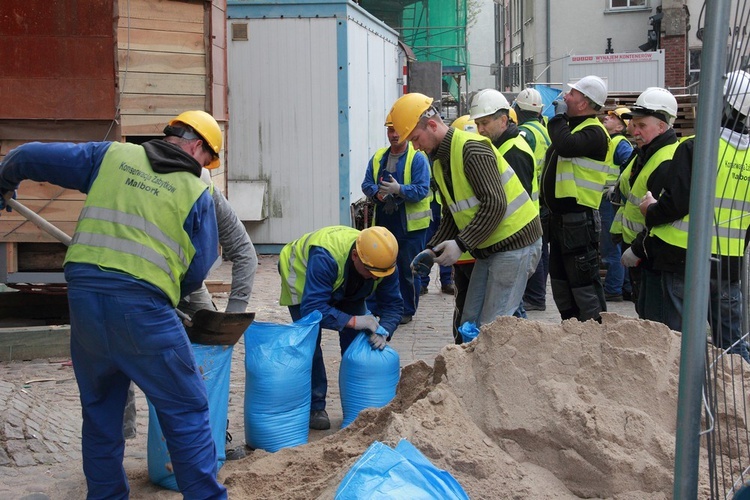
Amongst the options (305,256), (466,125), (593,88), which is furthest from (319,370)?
(466,125)

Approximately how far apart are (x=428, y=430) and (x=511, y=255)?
1902 mm

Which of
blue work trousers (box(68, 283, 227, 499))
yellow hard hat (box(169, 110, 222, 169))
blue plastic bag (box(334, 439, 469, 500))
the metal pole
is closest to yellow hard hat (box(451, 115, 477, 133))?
yellow hard hat (box(169, 110, 222, 169))

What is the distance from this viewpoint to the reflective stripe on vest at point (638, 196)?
6027 millimetres

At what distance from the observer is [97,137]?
7973 mm

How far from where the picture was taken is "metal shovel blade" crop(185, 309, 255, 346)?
4.68 m

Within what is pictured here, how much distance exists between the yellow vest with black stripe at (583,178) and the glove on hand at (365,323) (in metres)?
2.19

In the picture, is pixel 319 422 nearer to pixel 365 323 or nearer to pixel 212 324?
pixel 365 323

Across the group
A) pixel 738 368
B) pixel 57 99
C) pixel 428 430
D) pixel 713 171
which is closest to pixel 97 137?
pixel 57 99

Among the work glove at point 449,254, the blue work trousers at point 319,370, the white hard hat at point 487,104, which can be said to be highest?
the white hard hat at point 487,104

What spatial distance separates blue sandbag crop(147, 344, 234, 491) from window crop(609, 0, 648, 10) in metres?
27.7

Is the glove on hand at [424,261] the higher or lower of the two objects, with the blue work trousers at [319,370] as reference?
higher

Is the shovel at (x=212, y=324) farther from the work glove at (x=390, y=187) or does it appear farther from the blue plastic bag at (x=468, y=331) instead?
the work glove at (x=390, y=187)

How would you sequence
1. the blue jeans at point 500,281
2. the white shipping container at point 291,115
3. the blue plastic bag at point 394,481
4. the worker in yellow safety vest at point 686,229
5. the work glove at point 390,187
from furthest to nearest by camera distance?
the white shipping container at point 291,115
the work glove at point 390,187
the blue jeans at point 500,281
the worker in yellow safety vest at point 686,229
the blue plastic bag at point 394,481

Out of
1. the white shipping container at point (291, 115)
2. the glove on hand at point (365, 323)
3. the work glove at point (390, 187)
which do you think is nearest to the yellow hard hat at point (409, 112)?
the glove on hand at point (365, 323)
